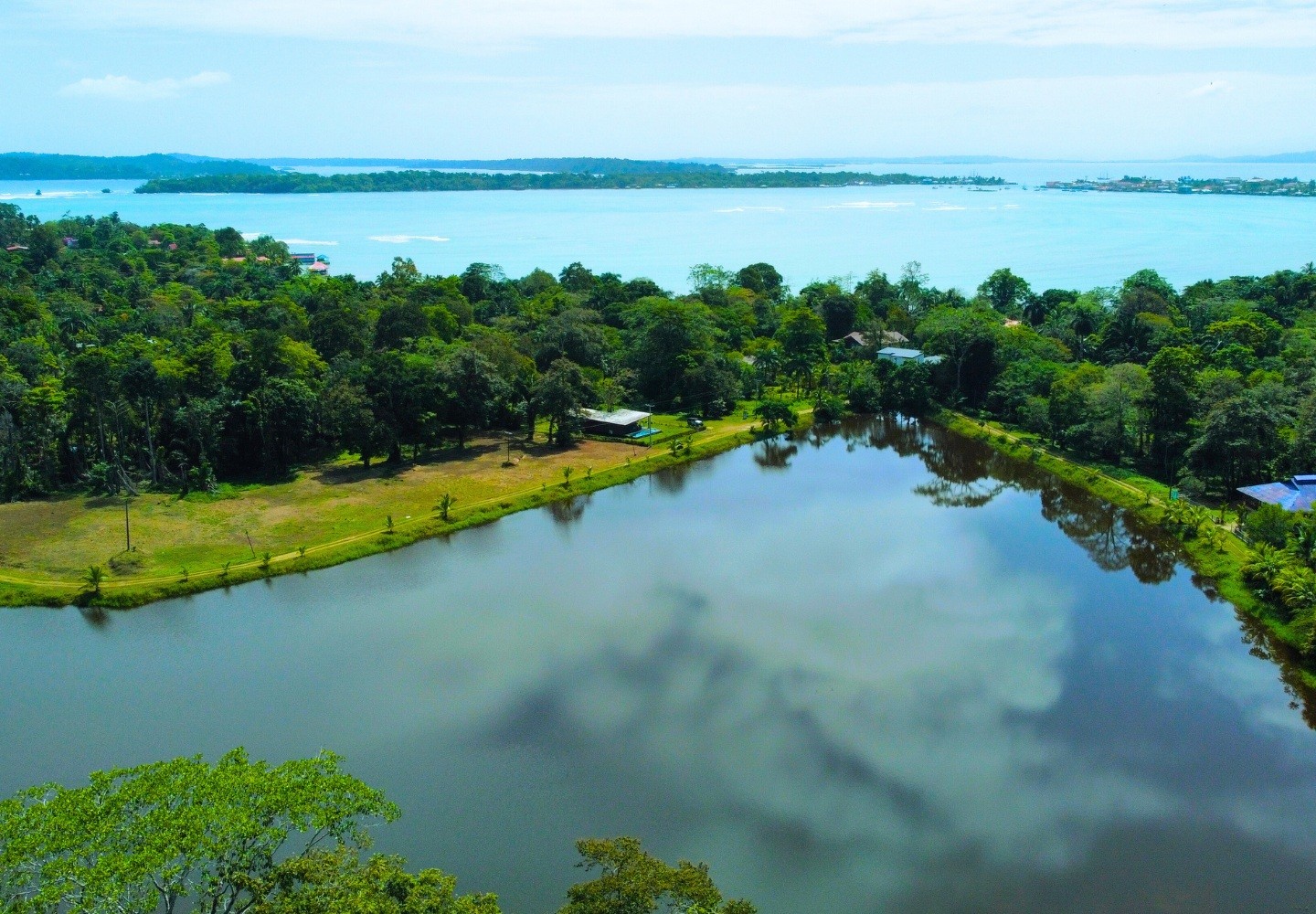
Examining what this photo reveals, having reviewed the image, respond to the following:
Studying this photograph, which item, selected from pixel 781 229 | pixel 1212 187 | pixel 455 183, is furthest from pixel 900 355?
pixel 1212 187

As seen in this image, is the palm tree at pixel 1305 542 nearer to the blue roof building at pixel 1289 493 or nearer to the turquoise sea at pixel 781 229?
the blue roof building at pixel 1289 493

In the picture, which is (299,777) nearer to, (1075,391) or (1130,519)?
(1130,519)

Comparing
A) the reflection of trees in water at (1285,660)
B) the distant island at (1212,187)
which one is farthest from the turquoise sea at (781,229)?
the reflection of trees in water at (1285,660)

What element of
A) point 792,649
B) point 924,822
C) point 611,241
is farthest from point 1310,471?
point 611,241

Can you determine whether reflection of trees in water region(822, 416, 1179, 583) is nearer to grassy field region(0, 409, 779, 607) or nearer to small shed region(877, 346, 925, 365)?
small shed region(877, 346, 925, 365)

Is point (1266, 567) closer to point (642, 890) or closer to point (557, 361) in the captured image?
point (642, 890)

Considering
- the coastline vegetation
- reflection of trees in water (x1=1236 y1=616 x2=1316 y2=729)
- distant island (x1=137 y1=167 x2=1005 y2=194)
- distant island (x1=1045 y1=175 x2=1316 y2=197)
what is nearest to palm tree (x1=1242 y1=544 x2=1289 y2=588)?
the coastline vegetation

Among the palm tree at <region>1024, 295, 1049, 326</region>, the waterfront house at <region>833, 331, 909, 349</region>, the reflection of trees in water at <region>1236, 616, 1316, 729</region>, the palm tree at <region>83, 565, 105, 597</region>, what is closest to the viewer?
the reflection of trees in water at <region>1236, 616, 1316, 729</region>
